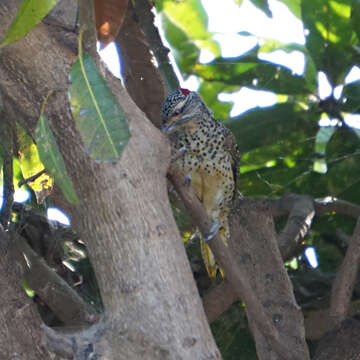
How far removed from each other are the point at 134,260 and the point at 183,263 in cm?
14

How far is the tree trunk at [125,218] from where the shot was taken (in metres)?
2.05

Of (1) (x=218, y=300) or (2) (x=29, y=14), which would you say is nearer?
(2) (x=29, y=14)

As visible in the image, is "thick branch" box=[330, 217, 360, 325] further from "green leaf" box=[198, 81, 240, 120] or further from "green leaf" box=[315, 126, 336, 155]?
"green leaf" box=[198, 81, 240, 120]

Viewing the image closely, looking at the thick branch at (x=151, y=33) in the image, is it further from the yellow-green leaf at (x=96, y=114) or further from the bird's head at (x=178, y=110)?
the yellow-green leaf at (x=96, y=114)

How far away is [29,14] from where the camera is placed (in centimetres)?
209

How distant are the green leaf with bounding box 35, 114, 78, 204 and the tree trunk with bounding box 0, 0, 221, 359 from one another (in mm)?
159

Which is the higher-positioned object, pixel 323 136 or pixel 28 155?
pixel 28 155

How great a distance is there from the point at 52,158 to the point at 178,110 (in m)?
1.80

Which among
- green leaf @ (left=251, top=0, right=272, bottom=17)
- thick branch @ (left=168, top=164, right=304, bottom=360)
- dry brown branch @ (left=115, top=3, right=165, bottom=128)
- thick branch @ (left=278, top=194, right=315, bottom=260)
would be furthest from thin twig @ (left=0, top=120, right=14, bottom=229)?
thick branch @ (left=278, top=194, right=315, bottom=260)

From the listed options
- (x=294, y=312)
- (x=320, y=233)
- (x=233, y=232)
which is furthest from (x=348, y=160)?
(x=294, y=312)

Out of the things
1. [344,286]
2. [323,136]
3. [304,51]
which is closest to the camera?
[344,286]

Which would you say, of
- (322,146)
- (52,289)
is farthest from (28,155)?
(322,146)

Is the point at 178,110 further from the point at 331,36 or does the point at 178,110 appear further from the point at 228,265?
the point at 228,265

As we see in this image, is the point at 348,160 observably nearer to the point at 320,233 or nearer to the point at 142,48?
the point at 320,233
